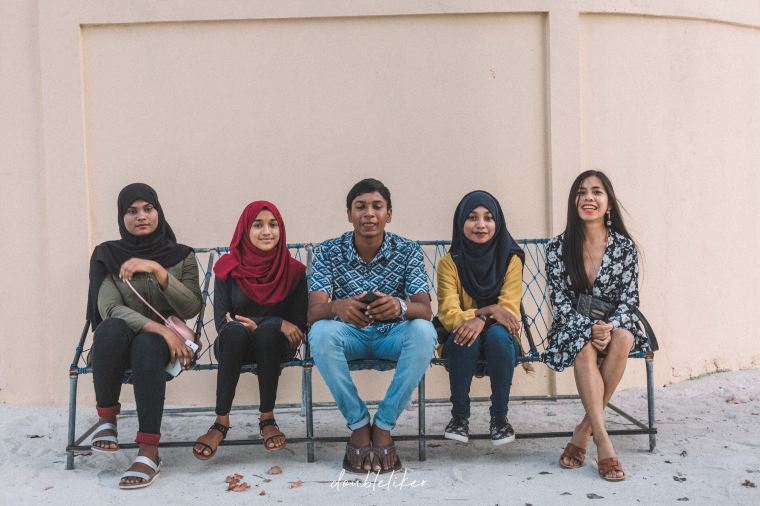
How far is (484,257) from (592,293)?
539 mm

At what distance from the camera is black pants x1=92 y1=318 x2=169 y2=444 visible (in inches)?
133

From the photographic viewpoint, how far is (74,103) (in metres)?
4.60

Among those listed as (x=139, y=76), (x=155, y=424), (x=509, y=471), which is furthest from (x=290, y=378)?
(x=139, y=76)

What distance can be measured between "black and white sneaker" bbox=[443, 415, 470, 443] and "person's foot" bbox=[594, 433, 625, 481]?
574 mm

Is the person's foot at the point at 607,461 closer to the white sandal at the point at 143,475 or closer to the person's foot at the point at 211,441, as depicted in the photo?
the person's foot at the point at 211,441

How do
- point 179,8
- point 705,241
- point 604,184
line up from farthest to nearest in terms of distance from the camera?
point 705,241, point 179,8, point 604,184

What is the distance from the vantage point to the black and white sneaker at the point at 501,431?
3.52 metres

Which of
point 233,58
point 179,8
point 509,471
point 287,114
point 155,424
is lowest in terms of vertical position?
point 509,471

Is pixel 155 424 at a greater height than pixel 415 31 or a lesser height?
lesser

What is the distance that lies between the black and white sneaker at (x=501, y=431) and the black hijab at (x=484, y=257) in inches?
22.0

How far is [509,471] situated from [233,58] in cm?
283

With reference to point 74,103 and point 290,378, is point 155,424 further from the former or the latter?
point 74,103

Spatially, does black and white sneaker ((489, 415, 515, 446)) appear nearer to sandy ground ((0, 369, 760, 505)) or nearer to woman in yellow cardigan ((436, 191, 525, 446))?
woman in yellow cardigan ((436, 191, 525, 446))

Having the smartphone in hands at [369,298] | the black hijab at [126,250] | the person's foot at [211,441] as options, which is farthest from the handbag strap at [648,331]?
Result: the black hijab at [126,250]
